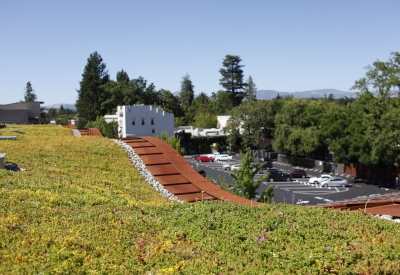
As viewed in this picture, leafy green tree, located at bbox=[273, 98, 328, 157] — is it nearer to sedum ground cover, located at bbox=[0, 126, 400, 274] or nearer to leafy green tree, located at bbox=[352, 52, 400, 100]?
leafy green tree, located at bbox=[352, 52, 400, 100]

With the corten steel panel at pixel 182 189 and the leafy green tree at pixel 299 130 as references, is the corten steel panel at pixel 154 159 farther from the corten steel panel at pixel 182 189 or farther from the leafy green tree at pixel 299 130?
the leafy green tree at pixel 299 130

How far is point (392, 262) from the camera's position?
25.0ft

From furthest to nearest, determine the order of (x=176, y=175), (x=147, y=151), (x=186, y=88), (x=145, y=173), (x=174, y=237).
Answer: (x=186, y=88) → (x=147, y=151) → (x=176, y=175) → (x=145, y=173) → (x=174, y=237)

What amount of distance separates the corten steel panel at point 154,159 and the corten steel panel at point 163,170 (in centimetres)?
42

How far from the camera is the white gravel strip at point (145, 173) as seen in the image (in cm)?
1802

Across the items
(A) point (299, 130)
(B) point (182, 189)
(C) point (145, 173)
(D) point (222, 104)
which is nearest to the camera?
(B) point (182, 189)

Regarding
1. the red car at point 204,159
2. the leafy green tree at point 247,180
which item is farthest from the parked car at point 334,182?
the red car at point 204,159

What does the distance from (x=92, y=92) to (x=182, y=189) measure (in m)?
66.0

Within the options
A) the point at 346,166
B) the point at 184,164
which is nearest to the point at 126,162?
the point at 184,164

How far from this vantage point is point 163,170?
68.5ft

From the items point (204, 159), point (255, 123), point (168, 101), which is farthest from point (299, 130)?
point (168, 101)

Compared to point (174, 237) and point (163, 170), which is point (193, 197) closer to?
point (163, 170)

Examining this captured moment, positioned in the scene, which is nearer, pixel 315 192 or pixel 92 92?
pixel 315 192

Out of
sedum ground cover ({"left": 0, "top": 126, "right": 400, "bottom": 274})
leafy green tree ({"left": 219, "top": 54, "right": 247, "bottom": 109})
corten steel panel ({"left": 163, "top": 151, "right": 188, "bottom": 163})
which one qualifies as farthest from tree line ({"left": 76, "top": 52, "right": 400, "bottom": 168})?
sedum ground cover ({"left": 0, "top": 126, "right": 400, "bottom": 274})
